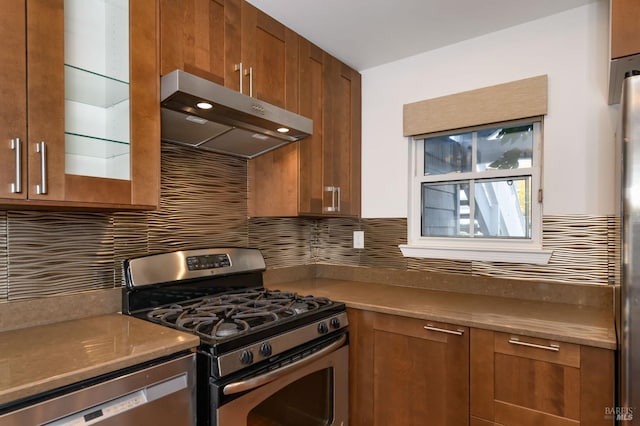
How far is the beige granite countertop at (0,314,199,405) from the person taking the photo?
0.94 meters

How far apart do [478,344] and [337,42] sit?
5.85 ft

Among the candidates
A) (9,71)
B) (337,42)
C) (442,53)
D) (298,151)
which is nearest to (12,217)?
(9,71)

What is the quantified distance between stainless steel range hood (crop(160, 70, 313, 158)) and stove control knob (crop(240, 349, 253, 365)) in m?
0.97

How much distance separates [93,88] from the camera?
135 centimetres

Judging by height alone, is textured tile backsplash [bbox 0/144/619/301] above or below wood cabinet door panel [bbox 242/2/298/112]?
below

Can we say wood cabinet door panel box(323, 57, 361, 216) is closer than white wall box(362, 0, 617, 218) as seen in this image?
No

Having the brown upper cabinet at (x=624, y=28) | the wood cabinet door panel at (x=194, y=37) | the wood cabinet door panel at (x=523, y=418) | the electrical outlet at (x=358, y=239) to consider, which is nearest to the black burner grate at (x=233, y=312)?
the electrical outlet at (x=358, y=239)

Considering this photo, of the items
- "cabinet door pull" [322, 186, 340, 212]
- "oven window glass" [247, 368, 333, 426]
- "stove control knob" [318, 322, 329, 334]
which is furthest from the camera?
"cabinet door pull" [322, 186, 340, 212]

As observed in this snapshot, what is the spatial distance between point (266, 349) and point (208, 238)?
850 mm

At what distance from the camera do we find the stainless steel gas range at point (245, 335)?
51.2 inches

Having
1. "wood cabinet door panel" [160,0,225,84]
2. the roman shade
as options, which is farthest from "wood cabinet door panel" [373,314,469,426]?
"wood cabinet door panel" [160,0,225,84]

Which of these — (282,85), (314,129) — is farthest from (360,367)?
(282,85)

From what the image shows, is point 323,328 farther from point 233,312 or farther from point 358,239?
point 358,239

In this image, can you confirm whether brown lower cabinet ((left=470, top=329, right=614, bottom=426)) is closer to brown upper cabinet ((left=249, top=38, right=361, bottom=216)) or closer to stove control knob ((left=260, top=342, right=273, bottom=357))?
stove control knob ((left=260, top=342, right=273, bottom=357))
